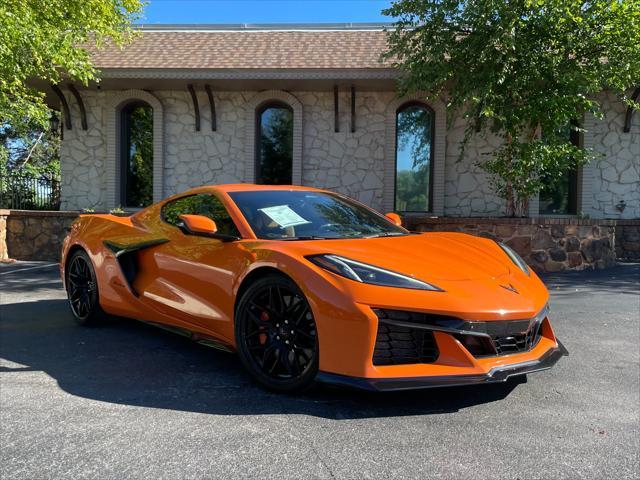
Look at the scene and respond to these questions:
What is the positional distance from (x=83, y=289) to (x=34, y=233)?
6836 millimetres

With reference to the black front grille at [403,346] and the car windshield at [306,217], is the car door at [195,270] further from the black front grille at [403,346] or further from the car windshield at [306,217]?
the black front grille at [403,346]

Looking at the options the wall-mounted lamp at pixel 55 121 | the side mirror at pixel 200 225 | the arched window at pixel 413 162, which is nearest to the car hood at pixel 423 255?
the side mirror at pixel 200 225

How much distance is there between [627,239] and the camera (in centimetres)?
1089

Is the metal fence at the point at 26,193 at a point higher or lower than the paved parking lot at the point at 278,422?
higher

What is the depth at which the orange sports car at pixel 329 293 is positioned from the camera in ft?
8.59

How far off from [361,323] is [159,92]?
1063cm

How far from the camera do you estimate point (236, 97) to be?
37.9 ft

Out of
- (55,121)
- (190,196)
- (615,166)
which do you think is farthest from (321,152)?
(55,121)

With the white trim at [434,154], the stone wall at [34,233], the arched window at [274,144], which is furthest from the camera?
the arched window at [274,144]

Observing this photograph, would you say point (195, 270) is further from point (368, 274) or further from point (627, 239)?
point (627, 239)

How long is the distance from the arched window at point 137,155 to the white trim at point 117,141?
11.9 inches

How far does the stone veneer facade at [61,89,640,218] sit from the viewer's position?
36.6 ft

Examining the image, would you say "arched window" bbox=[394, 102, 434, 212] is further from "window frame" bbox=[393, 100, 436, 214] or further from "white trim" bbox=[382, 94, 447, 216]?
"white trim" bbox=[382, 94, 447, 216]

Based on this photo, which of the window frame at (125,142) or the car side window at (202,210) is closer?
the car side window at (202,210)
